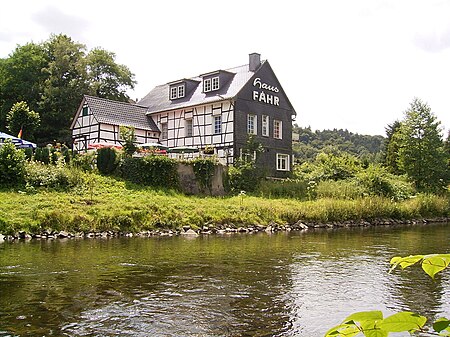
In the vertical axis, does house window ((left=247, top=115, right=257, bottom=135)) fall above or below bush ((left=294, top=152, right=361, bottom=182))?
above

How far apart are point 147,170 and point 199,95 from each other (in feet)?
38.1

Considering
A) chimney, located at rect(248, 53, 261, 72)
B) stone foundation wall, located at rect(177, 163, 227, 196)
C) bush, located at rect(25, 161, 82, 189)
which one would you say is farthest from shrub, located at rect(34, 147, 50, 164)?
chimney, located at rect(248, 53, 261, 72)

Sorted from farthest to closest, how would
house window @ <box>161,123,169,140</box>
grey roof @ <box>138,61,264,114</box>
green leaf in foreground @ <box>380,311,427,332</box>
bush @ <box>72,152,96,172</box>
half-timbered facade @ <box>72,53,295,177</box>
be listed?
house window @ <box>161,123,169,140</box>
grey roof @ <box>138,61,264,114</box>
half-timbered facade @ <box>72,53,295,177</box>
bush @ <box>72,152,96,172</box>
green leaf in foreground @ <box>380,311,427,332</box>

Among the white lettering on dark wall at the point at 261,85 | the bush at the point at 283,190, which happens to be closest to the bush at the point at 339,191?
the bush at the point at 283,190

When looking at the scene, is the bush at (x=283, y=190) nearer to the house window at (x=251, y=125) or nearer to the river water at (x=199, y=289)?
the house window at (x=251, y=125)

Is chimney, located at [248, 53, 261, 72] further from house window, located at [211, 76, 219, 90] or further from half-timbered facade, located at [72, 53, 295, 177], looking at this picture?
house window, located at [211, 76, 219, 90]

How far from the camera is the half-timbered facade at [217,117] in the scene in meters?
34.7

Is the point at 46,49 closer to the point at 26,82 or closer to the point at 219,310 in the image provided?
the point at 26,82

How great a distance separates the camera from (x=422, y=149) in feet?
133

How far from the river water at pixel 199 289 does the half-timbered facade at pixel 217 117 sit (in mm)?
18531

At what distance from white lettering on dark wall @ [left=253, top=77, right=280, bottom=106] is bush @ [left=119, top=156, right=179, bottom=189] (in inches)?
424

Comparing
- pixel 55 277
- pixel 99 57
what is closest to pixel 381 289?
pixel 55 277

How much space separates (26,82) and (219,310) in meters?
43.4

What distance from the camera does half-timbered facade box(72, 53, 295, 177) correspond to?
1364 inches
